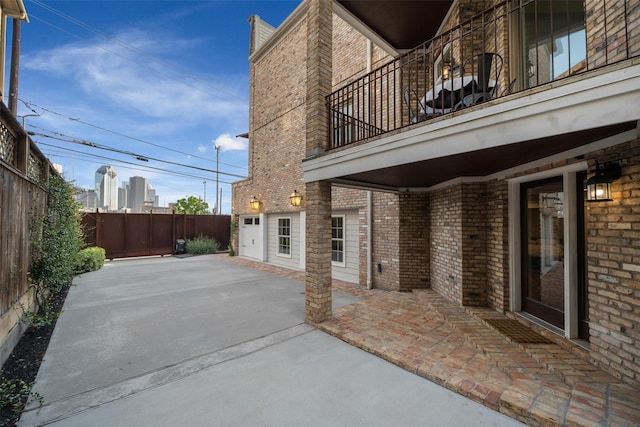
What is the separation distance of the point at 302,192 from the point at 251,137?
15.0ft

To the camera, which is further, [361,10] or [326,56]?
[361,10]

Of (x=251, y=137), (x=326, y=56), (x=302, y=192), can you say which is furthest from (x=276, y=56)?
(x=326, y=56)

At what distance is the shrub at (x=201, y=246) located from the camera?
1319cm

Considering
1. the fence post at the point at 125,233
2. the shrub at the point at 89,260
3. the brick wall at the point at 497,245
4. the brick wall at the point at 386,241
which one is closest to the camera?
the brick wall at the point at 497,245

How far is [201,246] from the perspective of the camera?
13352 mm

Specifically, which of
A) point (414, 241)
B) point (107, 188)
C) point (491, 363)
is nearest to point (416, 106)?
point (414, 241)

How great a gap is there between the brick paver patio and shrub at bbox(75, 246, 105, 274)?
346 inches

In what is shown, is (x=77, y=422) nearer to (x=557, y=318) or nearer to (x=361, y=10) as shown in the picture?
(x=557, y=318)

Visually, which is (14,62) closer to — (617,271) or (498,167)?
(498,167)

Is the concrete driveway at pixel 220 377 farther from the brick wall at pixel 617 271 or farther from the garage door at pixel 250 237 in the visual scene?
the garage door at pixel 250 237

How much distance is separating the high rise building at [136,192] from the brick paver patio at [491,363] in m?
53.3

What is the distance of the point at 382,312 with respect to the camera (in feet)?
15.1

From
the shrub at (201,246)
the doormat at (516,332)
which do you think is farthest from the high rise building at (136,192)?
the doormat at (516,332)

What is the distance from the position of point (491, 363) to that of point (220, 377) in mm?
2974
